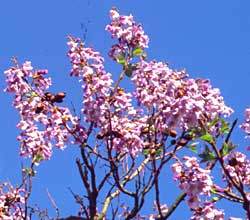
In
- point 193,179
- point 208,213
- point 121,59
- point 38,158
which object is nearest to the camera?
point 193,179

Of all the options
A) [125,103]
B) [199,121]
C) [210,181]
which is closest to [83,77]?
[125,103]

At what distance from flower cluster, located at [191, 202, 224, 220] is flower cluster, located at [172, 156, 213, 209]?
0.30 metres

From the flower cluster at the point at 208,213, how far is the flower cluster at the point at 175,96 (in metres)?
0.91

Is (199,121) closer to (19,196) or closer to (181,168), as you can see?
(181,168)

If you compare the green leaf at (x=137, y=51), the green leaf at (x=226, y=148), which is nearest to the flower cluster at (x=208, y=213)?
the green leaf at (x=226, y=148)

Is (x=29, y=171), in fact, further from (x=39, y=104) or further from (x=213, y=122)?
(x=213, y=122)

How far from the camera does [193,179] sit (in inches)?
248

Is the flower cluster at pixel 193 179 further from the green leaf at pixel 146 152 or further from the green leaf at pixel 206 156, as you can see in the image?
the green leaf at pixel 146 152

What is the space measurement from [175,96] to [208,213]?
135 centimetres

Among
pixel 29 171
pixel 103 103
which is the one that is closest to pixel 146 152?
pixel 103 103

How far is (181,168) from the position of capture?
644cm

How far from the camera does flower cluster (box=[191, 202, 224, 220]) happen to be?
21.9ft

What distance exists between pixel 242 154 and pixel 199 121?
1274mm

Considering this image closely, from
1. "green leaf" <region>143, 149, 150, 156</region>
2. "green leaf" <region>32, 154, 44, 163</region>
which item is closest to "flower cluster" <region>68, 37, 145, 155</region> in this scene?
"green leaf" <region>143, 149, 150, 156</region>
